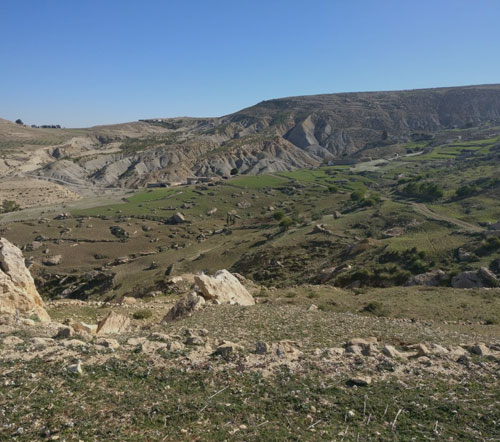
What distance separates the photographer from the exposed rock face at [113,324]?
1634 centimetres

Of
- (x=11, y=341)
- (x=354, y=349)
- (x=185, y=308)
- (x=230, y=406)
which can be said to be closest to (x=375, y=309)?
(x=354, y=349)

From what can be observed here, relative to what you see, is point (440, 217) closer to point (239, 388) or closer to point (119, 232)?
point (239, 388)

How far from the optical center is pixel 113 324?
1711cm

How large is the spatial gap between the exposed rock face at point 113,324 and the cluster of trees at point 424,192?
76349 mm

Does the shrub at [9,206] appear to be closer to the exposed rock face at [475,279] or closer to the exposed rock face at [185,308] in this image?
the exposed rock face at [185,308]

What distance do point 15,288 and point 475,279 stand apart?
3619cm

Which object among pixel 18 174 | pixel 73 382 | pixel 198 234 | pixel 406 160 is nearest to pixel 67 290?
pixel 198 234

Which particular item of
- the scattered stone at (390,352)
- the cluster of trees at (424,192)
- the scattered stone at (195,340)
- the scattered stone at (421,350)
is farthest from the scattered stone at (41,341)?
the cluster of trees at (424,192)

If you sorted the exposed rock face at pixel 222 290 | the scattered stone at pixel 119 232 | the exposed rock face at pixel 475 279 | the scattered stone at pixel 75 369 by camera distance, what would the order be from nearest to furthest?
the scattered stone at pixel 75 369
the exposed rock face at pixel 222 290
the exposed rock face at pixel 475 279
the scattered stone at pixel 119 232

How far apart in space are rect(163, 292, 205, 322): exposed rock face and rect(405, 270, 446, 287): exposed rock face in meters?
22.7

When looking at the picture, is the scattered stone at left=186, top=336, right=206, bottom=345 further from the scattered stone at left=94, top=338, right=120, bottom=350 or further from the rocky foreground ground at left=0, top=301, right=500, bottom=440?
the scattered stone at left=94, top=338, right=120, bottom=350

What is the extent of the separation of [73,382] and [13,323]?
7.96 m

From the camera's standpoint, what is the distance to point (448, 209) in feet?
217

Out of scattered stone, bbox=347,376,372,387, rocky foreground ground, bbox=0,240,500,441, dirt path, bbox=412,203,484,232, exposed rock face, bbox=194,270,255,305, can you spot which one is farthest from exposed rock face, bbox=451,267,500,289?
scattered stone, bbox=347,376,372,387
